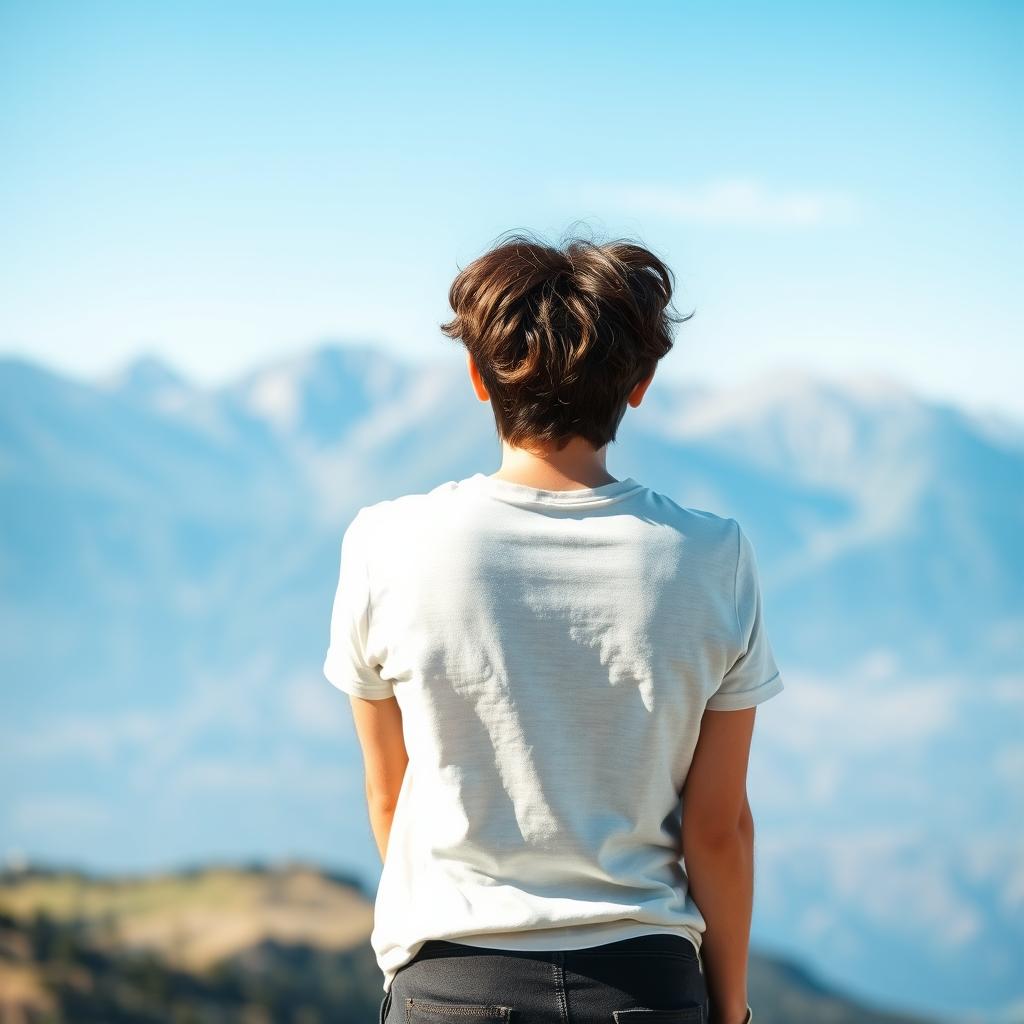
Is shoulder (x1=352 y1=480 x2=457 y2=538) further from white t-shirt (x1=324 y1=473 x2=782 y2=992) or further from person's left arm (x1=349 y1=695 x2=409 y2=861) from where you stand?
person's left arm (x1=349 y1=695 x2=409 y2=861)

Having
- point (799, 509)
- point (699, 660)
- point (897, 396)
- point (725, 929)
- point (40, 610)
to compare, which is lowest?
point (725, 929)

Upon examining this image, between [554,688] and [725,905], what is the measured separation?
0.21 meters

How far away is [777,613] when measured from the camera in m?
22.1

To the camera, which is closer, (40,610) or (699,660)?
(699,660)

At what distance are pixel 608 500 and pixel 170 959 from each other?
365 centimetres

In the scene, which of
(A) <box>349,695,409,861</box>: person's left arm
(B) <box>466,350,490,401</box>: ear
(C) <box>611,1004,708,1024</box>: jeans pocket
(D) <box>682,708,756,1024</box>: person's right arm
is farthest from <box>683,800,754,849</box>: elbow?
(B) <box>466,350,490,401</box>: ear

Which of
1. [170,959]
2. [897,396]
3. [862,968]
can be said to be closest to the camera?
[170,959]

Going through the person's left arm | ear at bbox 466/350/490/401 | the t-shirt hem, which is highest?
ear at bbox 466/350/490/401

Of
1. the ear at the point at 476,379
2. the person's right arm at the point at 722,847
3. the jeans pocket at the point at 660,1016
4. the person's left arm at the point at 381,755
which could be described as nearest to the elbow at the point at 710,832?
the person's right arm at the point at 722,847

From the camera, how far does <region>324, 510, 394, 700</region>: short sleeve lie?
86 cm

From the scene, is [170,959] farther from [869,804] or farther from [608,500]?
[869,804]

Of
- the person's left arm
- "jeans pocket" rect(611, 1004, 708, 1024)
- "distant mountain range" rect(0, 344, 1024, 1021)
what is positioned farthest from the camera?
"distant mountain range" rect(0, 344, 1024, 1021)

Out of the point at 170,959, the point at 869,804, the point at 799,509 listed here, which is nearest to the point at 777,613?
the point at 799,509

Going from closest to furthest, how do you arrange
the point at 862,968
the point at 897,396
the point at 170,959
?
1. the point at 170,959
2. the point at 862,968
3. the point at 897,396
